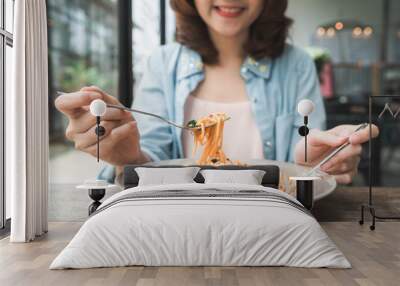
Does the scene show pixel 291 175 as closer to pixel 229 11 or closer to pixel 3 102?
→ pixel 229 11

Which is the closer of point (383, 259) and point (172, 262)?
point (172, 262)

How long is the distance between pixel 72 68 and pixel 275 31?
210cm

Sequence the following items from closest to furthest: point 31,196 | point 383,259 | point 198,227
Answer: point 198,227, point 383,259, point 31,196

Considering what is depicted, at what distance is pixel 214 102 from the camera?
6742 mm

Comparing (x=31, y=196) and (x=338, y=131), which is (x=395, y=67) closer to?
(x=338, y=131)

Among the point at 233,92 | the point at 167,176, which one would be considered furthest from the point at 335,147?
the point at 167,176

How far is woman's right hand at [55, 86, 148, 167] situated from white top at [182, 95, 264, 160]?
1.72 feet

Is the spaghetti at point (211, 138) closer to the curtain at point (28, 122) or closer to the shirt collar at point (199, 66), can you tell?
the shirt collar at point (199, 66)

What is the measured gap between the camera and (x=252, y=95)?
6.71 m

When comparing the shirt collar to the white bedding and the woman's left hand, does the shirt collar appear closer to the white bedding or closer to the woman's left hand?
the woman's left hand

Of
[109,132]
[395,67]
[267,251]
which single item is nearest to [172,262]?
[267,251]

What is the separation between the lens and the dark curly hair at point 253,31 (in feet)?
22.1

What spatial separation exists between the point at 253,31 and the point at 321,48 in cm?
72

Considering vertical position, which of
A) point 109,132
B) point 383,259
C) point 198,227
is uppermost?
point 109,132
